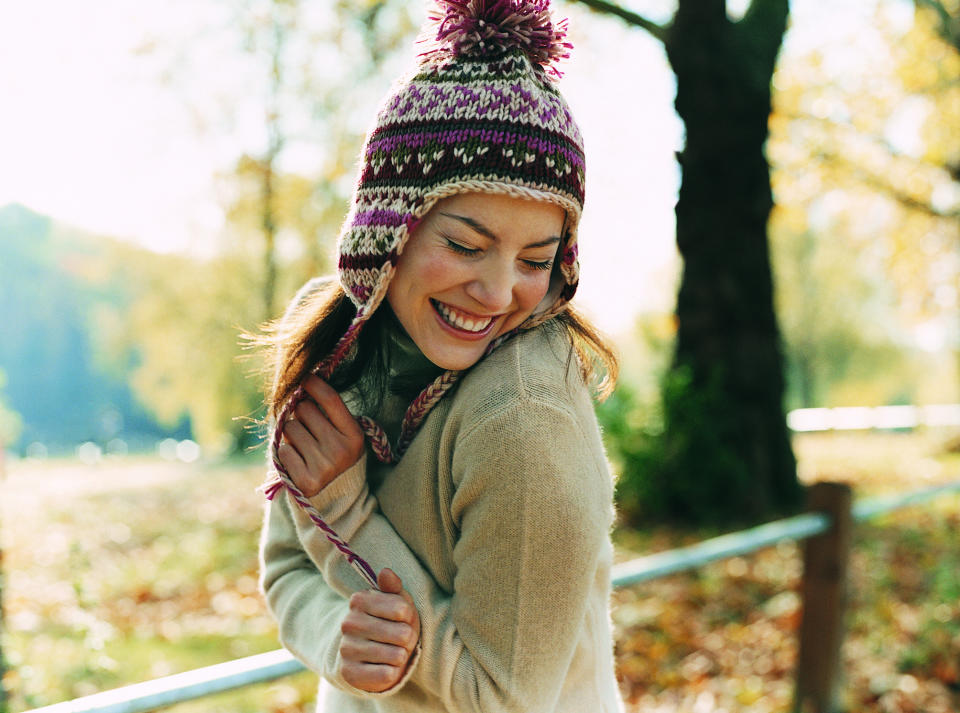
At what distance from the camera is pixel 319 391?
4.74ft

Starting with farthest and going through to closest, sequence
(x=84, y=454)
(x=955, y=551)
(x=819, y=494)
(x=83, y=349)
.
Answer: (x=83, y=349), (x=84, y=454), (x=955, y=551), (x=819, y=494)

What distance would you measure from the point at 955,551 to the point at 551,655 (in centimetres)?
627

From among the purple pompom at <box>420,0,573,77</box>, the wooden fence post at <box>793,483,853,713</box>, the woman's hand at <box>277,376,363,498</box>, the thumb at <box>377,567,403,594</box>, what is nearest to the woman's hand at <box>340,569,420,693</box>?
the thumb at <box>377,567,403,594</box>

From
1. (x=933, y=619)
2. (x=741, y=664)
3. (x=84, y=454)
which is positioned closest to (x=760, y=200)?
(x=933, y=619)

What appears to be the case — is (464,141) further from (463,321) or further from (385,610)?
(385,610)

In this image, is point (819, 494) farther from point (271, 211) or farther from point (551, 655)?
point (271, 211)

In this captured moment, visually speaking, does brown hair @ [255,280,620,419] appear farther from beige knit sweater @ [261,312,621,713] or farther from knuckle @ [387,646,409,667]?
knuckle @ [387,646,409,667]

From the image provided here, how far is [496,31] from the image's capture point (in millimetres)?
1349

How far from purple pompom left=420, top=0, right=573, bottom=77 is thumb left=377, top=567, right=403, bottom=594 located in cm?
85

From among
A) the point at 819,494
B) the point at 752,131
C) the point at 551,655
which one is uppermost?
the point at 752,131

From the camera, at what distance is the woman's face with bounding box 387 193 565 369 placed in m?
1.29

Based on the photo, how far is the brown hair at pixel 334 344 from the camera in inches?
59.6

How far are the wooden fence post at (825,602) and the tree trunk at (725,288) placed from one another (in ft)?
10.9

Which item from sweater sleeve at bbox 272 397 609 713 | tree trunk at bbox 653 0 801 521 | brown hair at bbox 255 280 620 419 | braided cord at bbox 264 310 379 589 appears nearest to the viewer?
sweater sleeve at bbox 272 397 609 713
